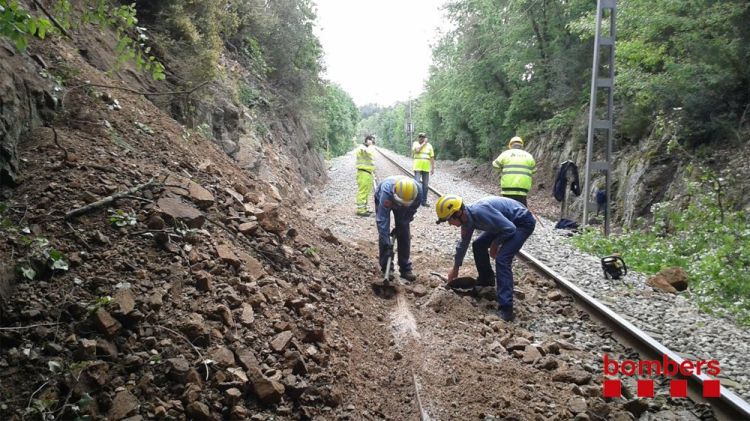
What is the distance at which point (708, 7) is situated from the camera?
981cm

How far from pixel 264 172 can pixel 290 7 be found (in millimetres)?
8651

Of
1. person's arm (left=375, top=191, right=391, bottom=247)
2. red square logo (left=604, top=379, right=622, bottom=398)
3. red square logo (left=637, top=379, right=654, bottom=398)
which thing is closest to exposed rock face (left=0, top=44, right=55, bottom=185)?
person's arm (left=375, top=191, right=391, bottom=247)

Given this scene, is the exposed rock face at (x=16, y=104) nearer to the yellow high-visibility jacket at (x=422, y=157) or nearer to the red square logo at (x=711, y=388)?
the red square logo at (x=711, y=388)

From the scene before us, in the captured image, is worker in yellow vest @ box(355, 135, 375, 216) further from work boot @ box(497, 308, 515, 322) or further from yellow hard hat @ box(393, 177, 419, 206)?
work boot @ box(497, 308, 515, 322)

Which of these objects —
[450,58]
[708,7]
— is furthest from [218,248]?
[450,58]

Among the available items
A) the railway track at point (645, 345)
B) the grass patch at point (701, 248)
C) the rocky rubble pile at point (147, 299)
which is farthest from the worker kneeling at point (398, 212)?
the grass patch at point (701, 248)

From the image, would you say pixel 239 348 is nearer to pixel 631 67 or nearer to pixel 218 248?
pixel 218 248

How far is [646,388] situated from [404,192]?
11.7ft

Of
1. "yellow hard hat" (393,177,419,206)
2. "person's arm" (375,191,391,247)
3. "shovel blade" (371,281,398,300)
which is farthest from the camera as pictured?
"person's arm" (375,191,391,247)

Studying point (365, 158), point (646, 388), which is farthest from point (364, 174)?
point (646, 388)

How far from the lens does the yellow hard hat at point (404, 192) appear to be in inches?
251

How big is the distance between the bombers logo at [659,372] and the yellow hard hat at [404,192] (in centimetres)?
303

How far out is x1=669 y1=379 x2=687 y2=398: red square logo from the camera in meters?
3.83

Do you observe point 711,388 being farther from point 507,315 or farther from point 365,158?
point 365,158
